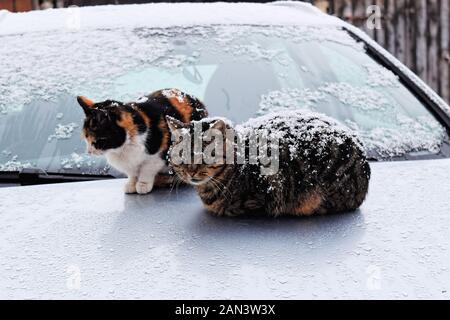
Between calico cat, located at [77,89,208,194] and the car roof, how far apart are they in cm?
52

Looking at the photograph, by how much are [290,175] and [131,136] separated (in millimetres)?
503

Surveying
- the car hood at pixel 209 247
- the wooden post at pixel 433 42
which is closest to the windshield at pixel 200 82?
the car hood at pixel 209 247

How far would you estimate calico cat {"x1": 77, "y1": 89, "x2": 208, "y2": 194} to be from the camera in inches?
66.4

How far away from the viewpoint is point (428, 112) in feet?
6.77

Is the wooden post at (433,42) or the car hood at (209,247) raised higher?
the car hood at (209,247)

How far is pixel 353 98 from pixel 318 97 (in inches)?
4.8

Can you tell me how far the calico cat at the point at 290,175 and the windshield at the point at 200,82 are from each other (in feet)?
1.22

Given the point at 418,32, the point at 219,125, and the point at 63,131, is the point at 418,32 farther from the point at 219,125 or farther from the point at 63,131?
the point at 219,125

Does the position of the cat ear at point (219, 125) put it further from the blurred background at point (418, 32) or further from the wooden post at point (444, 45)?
the wooden post at point (444, 45)

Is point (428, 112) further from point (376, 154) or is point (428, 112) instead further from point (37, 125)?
point (37, 125)

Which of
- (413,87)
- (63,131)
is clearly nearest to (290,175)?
(63,131)

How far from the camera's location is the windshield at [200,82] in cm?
185

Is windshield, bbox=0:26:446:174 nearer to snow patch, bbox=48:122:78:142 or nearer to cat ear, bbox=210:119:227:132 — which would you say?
snow patch, bbox=48:122:78:142
